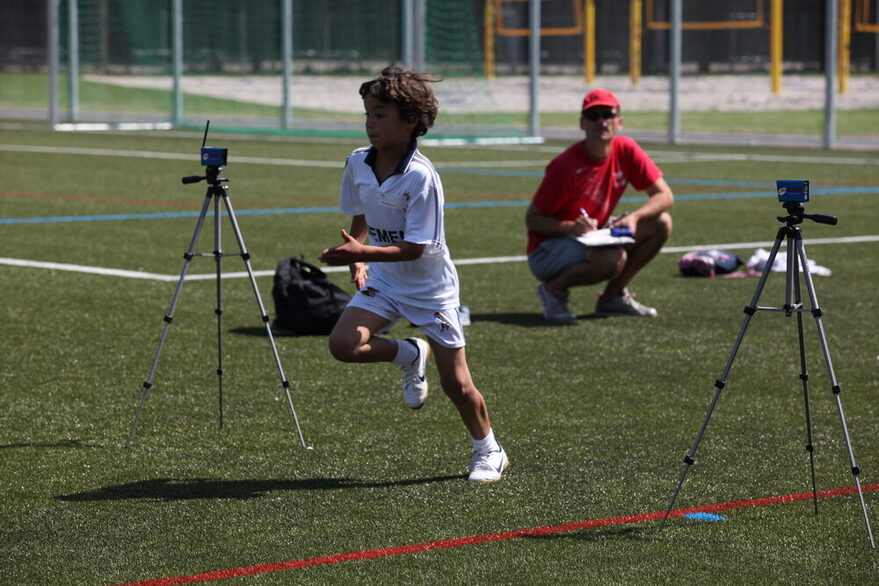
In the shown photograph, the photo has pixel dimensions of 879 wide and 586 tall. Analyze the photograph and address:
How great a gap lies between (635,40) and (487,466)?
29282 millimetres

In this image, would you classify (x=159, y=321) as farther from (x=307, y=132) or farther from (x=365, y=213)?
(x=307, y=132)

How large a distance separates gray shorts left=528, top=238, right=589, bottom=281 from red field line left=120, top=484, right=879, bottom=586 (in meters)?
4.53

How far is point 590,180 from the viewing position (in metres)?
10.7

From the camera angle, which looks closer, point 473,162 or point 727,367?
point 727,367

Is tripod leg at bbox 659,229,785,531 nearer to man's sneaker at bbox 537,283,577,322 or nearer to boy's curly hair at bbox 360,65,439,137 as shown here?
boy's curly hair at bbox 360,65,439,137

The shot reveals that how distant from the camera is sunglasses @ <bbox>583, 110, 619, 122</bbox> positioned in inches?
410

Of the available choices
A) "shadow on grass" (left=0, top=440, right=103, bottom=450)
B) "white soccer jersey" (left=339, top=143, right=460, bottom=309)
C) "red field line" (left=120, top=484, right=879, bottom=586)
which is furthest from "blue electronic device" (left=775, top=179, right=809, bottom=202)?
"shadow on grass" (left=0, top=440, right=103, bottom=450)

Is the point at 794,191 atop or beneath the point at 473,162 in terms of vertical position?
atop

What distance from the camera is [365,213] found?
254 inches

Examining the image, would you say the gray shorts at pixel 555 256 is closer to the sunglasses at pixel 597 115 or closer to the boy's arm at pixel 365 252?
the sunglasses at pixel 597 115

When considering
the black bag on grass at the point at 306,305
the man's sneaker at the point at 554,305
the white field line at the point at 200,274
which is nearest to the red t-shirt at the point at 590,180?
the man's sneaker at the point at 554,305

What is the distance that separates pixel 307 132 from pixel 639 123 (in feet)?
24.1

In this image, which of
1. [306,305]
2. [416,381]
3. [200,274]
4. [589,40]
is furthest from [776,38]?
[416,381]

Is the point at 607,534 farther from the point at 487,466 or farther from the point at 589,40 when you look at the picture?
the point at 589,40
